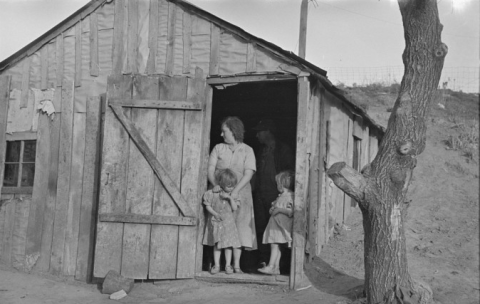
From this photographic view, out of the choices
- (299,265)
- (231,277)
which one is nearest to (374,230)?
(299,265)

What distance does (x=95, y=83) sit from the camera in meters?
8.48

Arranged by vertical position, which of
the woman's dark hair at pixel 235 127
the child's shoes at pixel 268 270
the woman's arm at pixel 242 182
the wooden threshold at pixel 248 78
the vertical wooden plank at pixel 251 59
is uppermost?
the vertical wooden plank at pixel 251 59

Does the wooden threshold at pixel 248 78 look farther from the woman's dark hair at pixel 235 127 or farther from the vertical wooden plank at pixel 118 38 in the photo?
the vertical wooden plank at pixel 118 38

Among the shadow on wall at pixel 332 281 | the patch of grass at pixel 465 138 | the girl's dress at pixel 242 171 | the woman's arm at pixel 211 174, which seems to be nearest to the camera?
the shadow on wall at pixel 332 281

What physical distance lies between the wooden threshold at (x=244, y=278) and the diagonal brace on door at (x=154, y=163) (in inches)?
33.3

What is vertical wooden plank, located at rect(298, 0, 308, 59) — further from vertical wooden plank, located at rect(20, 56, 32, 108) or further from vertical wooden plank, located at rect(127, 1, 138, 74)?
vertical wooden plank, located at rect(20, 56, 32, 108)

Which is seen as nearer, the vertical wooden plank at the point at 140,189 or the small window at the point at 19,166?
the vertical wooden plank at the point at 140,189

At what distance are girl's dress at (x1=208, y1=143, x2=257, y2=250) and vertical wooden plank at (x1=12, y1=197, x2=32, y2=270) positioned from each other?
3.19 m

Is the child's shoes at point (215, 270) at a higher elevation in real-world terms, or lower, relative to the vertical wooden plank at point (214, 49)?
lower

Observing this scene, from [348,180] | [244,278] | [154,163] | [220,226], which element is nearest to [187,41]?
[154,163]

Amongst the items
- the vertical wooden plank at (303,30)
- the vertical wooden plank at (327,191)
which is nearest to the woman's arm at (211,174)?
the vertical wooden plank at (327,191)

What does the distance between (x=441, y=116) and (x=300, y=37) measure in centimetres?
604

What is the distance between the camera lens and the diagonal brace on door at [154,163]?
24.6ft

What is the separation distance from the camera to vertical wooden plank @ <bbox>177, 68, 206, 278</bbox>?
7488 millimetres
